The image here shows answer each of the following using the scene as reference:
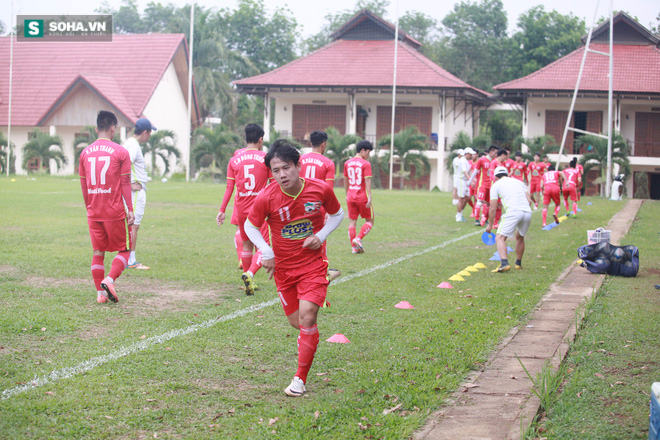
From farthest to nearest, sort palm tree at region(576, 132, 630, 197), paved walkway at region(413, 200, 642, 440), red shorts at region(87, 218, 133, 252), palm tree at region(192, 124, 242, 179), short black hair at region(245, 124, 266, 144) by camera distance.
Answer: palm tree at region(192, 124, 242, 179) → palm tree at region(576, 132, 630, 197) → short black hair at region(245, 124, 266, 144) → red shorts at region(87, 218, 133, 252) → paved walkway at region(413, 200, 642, 440)

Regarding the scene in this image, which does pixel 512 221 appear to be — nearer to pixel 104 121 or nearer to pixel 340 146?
pixel 104 121

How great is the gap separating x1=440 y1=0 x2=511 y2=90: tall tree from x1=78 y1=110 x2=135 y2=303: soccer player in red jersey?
50870 mm

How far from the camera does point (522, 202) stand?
34.6 ft

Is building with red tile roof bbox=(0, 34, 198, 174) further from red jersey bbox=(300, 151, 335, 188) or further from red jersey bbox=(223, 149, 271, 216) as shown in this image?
red jersey bbox=(223, 149, 271, 216)

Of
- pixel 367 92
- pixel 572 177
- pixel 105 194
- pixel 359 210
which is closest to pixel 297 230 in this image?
Result: pixel 105 194

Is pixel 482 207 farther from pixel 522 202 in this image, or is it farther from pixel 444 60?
pixel 444 60

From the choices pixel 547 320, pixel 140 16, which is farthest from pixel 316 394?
pixel 140 16

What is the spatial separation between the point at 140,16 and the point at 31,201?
2294 inches

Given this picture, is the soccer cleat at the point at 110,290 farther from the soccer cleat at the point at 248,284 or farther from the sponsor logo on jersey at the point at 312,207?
the sponsor logo on jersey at the point at 312,207

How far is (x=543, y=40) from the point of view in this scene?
5425 cm

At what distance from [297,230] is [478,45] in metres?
55.4

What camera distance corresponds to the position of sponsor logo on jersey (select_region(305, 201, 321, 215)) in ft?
17.1

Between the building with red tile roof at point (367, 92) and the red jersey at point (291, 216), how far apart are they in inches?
1437

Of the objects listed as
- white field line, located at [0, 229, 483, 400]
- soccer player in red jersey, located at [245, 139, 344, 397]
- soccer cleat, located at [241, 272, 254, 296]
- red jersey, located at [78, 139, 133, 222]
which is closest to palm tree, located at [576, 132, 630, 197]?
soccer cleat, located at [241, 272, 254, 296]
